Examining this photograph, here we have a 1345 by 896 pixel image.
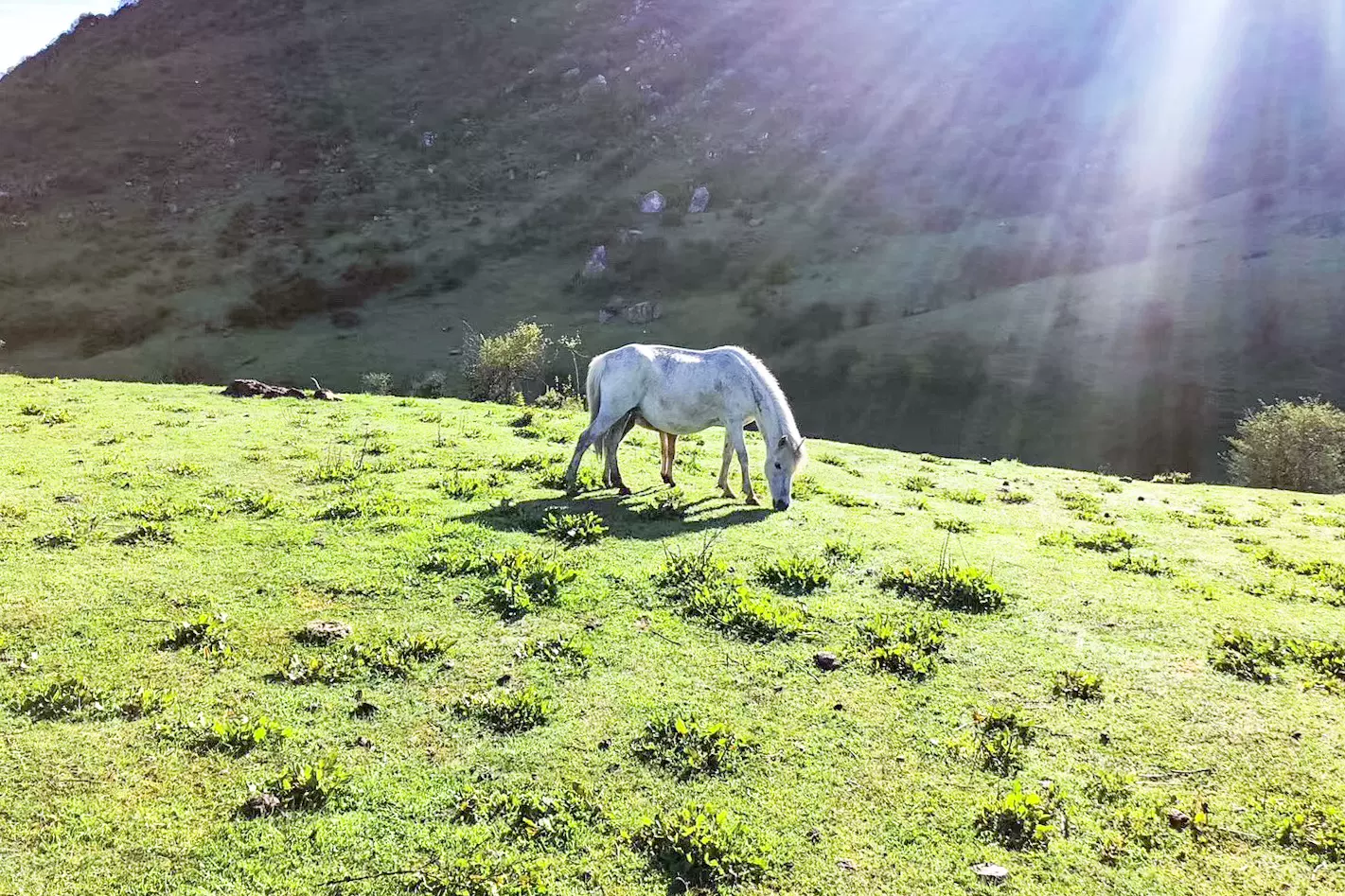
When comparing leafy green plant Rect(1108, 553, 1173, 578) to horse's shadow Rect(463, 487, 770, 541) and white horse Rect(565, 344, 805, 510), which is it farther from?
horse's shadow Rect(463, 487, 770, 541)

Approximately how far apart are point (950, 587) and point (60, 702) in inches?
316

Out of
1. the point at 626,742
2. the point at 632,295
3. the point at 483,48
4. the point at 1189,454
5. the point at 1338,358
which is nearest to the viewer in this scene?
the point at 626,742

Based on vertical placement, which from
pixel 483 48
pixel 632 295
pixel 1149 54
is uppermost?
pixel 483 48

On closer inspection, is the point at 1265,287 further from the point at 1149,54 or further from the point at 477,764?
the point at 1149,54

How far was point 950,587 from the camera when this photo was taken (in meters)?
8.09

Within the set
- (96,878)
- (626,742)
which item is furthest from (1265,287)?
(96,878)

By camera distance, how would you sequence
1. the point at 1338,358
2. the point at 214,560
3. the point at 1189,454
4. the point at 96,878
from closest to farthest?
the point at 96,878 → the point at 214,560 → the point at 1189,454 → the point at 1338,358

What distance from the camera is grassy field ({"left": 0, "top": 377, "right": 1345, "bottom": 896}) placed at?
14.1ft

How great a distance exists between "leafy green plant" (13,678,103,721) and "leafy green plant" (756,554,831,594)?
20.0 feet

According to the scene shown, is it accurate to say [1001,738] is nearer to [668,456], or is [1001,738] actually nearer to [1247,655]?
[1247,655]

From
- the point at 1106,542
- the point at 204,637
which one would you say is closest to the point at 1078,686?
the point at 1106,542

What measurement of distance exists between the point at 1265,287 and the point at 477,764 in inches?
2155

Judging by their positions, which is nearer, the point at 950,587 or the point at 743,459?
the point at 950,587

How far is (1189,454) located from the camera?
116 feet
